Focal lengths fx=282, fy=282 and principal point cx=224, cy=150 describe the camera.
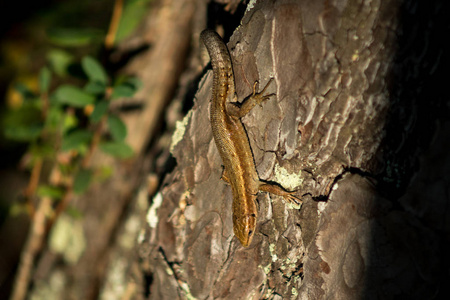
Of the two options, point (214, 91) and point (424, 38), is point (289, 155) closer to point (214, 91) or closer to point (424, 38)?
point (214, 91)

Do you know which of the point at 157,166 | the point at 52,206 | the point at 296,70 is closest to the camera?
the point at 296,70

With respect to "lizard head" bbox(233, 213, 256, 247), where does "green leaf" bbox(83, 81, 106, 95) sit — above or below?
above

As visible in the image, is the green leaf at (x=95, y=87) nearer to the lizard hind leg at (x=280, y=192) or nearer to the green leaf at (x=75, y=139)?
the green leaf at (x=75, y=139)

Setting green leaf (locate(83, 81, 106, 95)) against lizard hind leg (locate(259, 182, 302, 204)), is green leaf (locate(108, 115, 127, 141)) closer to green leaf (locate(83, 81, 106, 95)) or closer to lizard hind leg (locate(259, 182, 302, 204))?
green leaf (locate(83, 81, 106, 95))

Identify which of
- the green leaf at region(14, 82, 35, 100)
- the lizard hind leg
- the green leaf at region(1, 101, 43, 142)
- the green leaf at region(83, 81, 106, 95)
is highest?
the green leaf at region(14, 82, 35, 100)

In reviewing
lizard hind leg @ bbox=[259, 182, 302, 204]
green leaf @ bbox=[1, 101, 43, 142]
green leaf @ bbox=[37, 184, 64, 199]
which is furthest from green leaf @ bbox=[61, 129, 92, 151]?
lizard hind leg @ bbox=[259, 182, 302, 204]

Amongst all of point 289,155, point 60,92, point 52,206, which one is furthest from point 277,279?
point 52,206

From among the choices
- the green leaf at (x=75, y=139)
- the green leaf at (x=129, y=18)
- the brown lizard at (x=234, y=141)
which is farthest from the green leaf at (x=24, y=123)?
the brown lizard at (x=234, y=141)

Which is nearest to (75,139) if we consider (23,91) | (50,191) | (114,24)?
(50,191)
